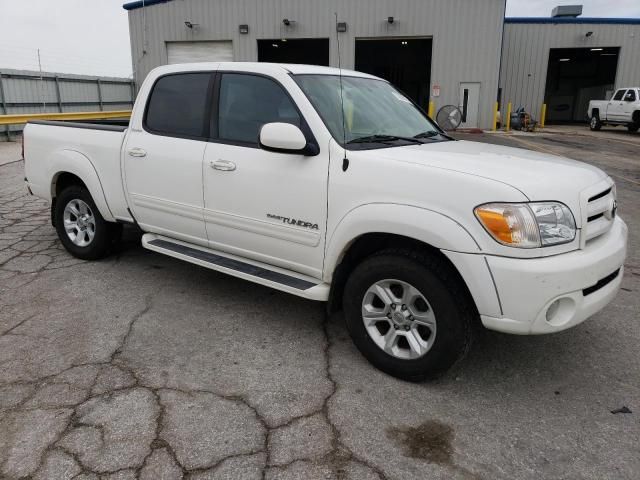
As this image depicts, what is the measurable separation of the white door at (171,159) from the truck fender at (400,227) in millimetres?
1259

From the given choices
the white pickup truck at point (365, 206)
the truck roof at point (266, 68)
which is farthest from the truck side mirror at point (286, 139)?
the truck roof at point (266, 68)

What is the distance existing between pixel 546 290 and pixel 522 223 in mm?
350

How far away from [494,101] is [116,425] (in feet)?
80.1

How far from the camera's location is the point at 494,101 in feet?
79.5

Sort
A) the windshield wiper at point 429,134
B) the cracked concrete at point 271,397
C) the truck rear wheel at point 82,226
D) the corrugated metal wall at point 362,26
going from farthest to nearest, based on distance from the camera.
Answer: the corrugated metal wall at point 362,26 < the truck rear wheel at point 82,226 < the windshield wiper at point 429,134 < the cracked concrete at point 271,397

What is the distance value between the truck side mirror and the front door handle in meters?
0.47

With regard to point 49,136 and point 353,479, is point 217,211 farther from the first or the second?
point 49,136

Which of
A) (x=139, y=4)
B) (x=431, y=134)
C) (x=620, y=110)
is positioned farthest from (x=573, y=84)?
(x=431, y=134)

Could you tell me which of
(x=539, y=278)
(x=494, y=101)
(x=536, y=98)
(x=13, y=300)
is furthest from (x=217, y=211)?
(x=536, y=98)

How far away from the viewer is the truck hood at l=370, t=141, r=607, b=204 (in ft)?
9.05

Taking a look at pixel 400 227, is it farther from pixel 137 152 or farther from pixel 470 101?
pixel 470 101

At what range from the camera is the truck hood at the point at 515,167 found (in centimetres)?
276

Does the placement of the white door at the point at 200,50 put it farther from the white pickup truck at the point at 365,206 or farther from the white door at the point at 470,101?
the white pickup truck at the point at 365,206

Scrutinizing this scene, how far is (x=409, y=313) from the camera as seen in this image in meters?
3.06
